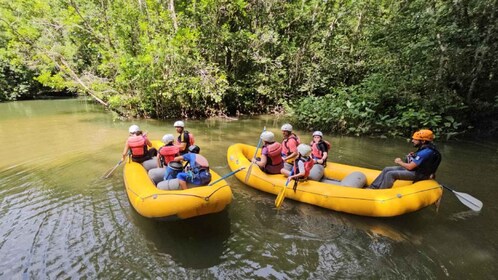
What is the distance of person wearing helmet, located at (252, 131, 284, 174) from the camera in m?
5.30

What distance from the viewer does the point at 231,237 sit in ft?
13.4

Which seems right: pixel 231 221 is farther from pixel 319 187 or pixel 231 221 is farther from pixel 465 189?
pixel 465 189

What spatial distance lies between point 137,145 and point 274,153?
7.82 feet

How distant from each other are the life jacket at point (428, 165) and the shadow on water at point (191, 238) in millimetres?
2880

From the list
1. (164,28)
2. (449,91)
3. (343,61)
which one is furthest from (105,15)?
(449,91)

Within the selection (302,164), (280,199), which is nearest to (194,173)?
(280,199)

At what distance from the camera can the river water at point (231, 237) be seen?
3.43 m

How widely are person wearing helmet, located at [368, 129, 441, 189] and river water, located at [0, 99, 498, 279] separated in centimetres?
55

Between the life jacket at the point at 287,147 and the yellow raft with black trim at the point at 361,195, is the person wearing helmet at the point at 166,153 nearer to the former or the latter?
the yellow raft with black trim at the point at 361,195

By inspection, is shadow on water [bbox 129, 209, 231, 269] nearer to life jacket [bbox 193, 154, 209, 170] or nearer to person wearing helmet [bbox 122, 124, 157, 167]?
life jacket [bbox 193, 154, 209, 170]

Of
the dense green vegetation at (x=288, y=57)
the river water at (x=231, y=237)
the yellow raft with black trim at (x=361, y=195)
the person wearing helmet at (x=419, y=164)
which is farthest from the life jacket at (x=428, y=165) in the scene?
the dense green vegetation at (x=288, y=57)

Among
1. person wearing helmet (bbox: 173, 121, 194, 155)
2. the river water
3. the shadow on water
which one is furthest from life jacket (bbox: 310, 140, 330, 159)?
person wearing helmet (bbox: 173, 121, 194, 155)

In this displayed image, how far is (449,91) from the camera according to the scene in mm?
9312

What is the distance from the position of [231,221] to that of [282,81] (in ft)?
33.2
